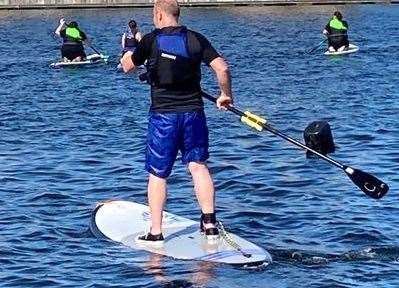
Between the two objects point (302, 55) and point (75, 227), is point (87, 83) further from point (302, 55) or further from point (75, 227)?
point (75, 227)

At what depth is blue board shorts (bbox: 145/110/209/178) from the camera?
1081cm

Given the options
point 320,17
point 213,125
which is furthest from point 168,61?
point 320,17

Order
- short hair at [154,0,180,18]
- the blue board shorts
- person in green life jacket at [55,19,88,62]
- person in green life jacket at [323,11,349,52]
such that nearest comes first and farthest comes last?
short hair at [154,0,180,18] → the blue board shorts → person in green life jacket at [55,19,88,62] → person in green life jacket at [323,11,349,52]

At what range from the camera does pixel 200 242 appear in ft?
37.2

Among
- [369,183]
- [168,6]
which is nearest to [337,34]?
[369,183]

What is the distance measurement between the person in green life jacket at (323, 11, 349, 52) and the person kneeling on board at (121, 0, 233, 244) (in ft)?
89.6

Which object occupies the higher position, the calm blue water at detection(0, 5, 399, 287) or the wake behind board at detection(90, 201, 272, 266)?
the wake behind board at detection(90, 201, 272, 266)

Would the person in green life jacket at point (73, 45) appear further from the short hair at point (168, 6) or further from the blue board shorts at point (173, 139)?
the short hair at point (168, 6)

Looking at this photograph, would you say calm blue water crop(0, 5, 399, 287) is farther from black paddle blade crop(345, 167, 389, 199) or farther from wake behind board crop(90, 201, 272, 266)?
black paddle blade crop(345, 167, 389, 199)

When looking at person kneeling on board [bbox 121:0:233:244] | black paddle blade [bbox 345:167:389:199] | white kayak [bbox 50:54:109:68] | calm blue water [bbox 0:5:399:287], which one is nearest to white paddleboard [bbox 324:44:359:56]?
calm blue water [bbox 0:5:399:287]

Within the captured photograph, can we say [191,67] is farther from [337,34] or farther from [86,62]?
[337,34]

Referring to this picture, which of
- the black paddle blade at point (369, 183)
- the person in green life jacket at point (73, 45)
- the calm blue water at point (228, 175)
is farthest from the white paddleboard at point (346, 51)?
the black paddle blade at point (369, 183)

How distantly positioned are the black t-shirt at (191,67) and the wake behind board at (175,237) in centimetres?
148

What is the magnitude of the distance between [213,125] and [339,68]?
12423mm
